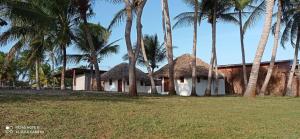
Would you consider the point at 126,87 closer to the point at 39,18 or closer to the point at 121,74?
Answer: the point at 121,74

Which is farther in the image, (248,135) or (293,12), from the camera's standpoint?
(293,12)

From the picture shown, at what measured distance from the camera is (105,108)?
1161 centimetres

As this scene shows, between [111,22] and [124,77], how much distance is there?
15.3 metres

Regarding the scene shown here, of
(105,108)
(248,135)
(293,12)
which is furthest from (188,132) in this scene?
(293,12)

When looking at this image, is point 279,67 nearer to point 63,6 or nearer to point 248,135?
point 63,6

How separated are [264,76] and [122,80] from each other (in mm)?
14452

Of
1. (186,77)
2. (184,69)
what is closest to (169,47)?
(186,77)

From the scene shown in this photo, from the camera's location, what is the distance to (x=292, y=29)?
1377 inches

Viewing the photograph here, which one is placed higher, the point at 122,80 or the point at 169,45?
the point at 169,45

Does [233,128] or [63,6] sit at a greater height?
[63,6]

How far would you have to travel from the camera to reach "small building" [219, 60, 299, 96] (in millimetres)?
39125

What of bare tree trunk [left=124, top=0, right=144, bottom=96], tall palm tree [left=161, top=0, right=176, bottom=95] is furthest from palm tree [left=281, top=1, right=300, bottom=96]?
bare tree trunk [left=124, top=0, right=144, bottom=96]

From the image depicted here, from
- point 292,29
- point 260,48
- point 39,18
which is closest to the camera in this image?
point 39,18

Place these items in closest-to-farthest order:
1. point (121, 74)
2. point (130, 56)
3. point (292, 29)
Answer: point (130, 56), point (292, 29), point (121, 74)
